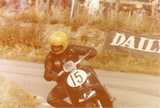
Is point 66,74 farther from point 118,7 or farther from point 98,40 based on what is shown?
point 118,7

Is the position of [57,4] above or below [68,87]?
above

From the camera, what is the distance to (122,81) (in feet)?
6.05

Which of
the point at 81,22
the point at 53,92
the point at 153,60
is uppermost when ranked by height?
the point at 81,22

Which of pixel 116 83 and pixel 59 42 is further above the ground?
pixel 59 42

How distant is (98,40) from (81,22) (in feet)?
0.28

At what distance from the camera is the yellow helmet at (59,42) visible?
184 centimetres

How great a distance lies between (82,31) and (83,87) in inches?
7.6

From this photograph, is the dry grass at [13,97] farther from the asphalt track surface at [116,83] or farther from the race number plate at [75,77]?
the race number plate at [75,77]

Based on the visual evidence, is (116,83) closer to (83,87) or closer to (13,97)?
(83,87)

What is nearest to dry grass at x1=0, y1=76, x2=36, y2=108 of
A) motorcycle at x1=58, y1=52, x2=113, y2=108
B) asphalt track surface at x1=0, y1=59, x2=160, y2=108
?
asphalt track surface at x1=0, y1=59, x2=160, y2=108

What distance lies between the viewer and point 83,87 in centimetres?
183

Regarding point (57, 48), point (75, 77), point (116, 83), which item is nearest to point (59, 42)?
Answer: point (57, 48)

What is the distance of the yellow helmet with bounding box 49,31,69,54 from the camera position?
1.84m

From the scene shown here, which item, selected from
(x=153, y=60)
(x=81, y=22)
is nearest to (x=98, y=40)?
(x=81, y=22)
